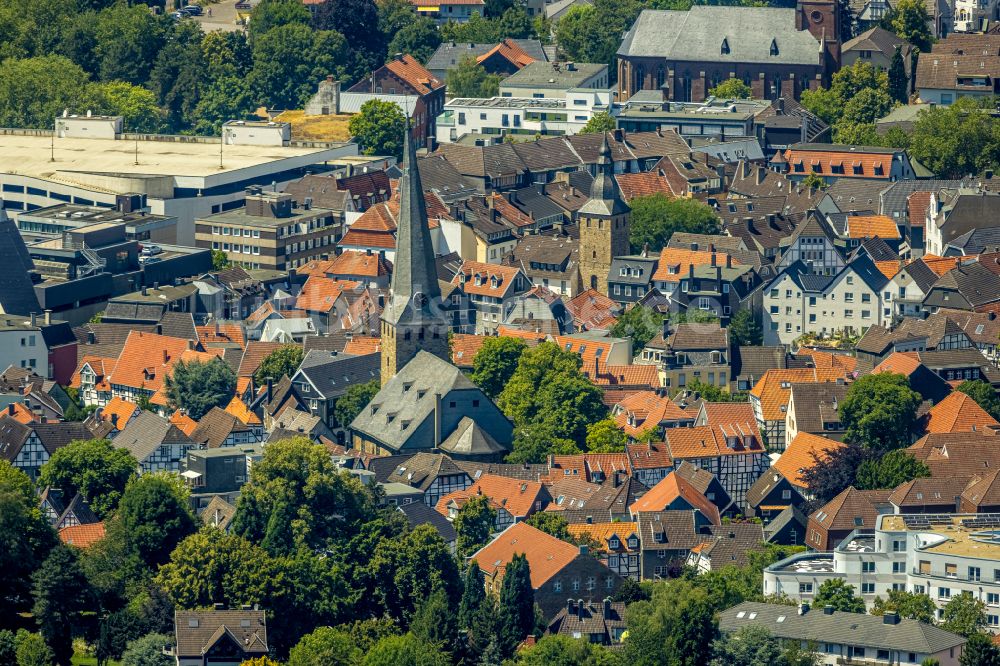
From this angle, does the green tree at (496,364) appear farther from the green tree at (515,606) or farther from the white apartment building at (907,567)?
the green tree at (515,606)

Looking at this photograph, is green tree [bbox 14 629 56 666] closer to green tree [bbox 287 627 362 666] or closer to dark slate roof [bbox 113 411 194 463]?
green tree [bbox 287 627 362 666]

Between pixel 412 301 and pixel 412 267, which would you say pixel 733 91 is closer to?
pixel 412 267

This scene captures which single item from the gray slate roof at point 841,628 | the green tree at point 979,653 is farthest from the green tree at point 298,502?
the green tree at point 979,653

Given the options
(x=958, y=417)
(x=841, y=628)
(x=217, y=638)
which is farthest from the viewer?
(x=958, y=417)

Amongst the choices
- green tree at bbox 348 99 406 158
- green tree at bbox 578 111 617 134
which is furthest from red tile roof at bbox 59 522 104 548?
green tree at bbox 578 111 617 134

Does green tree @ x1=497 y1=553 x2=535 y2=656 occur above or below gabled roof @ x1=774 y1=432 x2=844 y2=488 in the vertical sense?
below

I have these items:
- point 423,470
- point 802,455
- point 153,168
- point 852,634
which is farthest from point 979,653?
point 153,168

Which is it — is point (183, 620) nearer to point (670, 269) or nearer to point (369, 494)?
point (369, 494)

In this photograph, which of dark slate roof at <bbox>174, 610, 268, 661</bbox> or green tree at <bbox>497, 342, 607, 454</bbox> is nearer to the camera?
dark slate roof at <bbox>174, 610, 268, 661</bbox>

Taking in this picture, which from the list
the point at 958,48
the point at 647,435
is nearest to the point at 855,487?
the point at 647,435
